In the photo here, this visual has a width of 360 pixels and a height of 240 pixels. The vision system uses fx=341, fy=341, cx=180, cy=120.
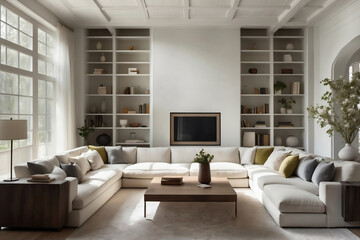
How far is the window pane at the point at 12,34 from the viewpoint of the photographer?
17.0 ft

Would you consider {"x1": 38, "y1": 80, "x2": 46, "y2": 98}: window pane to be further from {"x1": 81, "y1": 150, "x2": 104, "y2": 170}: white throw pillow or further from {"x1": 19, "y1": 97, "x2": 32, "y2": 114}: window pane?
{"x1": 81, "y1": 150, "x2": 104, "y2": 170}: white throw pillow

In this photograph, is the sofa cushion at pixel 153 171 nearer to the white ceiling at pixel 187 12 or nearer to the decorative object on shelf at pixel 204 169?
the decorative object on shelf at pixel 204 169

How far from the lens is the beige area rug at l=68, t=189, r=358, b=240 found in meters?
3.59

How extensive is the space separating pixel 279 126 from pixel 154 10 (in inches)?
→ 151

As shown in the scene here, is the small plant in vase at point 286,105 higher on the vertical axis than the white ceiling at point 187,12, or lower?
lower

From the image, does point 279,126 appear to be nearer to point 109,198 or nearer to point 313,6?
point 313,6

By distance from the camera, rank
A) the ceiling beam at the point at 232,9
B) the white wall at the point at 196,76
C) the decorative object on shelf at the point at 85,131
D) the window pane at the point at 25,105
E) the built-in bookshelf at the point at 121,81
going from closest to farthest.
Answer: the window pane at the point at 25,105, the ceiling beam at the point at 232,9, the decorative object on shelf at the point at 85,131, the white wall at the point at 196,76, the built-in bookshelf at the point at 121,81

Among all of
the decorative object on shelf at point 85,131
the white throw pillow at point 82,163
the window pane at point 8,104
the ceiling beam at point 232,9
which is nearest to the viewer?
the window pane at point 8,104

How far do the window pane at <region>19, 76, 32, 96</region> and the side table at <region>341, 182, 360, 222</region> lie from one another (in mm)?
4901

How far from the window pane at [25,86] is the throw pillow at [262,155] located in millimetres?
4224

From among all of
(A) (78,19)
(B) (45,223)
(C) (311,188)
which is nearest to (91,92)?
(A) (78,19)

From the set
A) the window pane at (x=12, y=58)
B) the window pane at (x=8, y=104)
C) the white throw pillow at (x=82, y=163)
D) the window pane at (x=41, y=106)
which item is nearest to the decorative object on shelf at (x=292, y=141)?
the white throw pillow at (x=82, y=163)

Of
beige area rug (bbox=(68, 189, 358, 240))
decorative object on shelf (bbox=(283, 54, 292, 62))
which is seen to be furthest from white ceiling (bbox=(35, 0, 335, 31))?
beige area rug (bbox=(68, 189, 358, 240))

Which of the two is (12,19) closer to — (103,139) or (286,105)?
(103,139)
